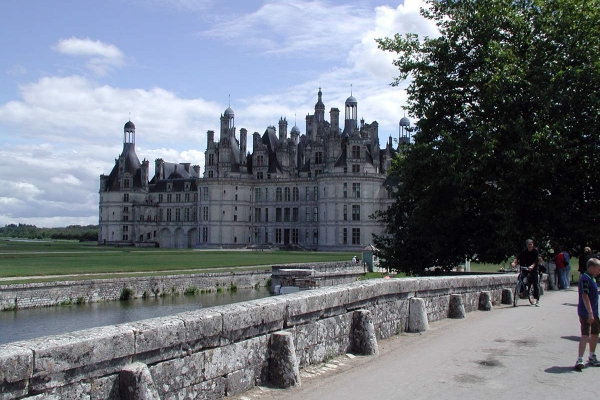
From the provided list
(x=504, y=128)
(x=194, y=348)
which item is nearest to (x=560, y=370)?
(x=194, y=348)

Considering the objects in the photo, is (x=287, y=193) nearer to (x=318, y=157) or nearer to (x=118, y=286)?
(x=318, y=157)

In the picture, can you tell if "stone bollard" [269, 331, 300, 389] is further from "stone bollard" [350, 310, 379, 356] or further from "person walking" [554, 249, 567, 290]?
"person walking" [554, 249, 567, 290]

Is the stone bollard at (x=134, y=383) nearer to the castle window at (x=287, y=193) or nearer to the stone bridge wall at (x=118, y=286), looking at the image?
the stone bridge wall at (x=118, y=286)

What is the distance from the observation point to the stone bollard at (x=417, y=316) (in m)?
12.4

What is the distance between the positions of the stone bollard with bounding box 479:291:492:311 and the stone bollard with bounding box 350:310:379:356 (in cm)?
653

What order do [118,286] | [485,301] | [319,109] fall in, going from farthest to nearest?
[319,109], [118,286], [485,301]

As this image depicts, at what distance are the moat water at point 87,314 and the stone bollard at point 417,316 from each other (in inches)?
608

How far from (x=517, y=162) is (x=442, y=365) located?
48.9ft

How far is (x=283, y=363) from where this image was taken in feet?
26.8

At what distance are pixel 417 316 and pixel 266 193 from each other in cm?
8731

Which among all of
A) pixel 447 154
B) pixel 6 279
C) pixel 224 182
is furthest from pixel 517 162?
pixel 224 182

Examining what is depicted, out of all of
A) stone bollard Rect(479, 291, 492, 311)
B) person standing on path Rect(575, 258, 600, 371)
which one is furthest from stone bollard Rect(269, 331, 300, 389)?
stone bollard Rect(479, 291, 492, 311)

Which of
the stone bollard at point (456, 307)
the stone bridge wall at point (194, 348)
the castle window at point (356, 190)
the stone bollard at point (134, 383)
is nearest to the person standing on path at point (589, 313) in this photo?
the stone bridge wall at point (194, 348)

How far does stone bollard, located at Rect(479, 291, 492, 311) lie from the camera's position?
52.2 feet
